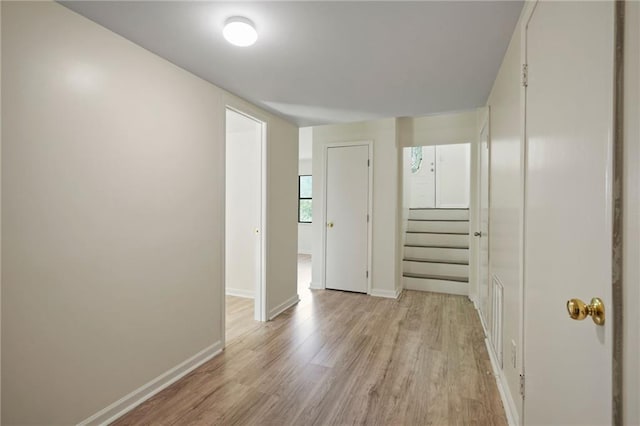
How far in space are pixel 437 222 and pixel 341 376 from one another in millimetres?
3744

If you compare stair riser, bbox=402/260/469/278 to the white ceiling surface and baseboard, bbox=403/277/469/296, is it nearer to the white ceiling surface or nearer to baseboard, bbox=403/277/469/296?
baseboard, bbox=403/277/469/296

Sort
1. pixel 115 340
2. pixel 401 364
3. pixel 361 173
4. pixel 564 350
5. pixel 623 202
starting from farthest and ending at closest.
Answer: pixel 361 173 → pixel 401 364 → pixel 115 340 → pixel 564 350 → pixel 623 202

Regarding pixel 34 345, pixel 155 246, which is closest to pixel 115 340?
pixel 34 345

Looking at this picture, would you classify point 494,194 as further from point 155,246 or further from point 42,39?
point 42,39

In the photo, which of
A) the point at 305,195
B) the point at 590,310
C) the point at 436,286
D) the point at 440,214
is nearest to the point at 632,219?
the point at 590,310

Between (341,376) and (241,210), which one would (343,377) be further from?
(241,210)

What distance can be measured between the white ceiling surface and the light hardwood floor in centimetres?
226

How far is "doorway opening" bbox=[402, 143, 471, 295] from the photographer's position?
4395 mm

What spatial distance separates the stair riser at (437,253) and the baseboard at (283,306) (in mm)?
2054

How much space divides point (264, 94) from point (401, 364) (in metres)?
2.58

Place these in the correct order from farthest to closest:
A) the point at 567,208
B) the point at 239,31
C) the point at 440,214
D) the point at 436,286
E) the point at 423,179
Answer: the point at 423,179
the point at 440,214
the point at 436,286
the point at 239,31
the point at 567,208

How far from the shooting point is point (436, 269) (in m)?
4.49

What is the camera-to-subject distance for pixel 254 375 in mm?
2225

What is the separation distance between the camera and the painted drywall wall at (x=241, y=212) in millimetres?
4102
